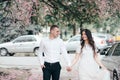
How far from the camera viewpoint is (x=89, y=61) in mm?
10336

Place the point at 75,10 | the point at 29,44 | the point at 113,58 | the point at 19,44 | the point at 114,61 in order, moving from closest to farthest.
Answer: the point at 114,61 < the point at 113,58 < the point at 75,10 < the point at 29,44 < the point at 19,44

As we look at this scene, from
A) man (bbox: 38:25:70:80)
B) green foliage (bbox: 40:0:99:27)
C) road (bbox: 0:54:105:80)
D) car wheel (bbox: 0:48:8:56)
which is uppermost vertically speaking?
green foliage (bbox: 40:0:99:27)

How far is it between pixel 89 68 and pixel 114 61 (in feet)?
8.10

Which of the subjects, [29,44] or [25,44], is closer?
[29,44]

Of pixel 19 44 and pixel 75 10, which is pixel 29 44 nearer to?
pixel 19 44

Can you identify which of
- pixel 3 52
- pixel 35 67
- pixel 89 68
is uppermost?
pixel 89 68

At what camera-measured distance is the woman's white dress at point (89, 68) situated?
10.2 meters

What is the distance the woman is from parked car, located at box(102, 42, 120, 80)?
5.78 ft

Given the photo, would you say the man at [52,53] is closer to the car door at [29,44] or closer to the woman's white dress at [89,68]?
the woman's white dress at [89,68]

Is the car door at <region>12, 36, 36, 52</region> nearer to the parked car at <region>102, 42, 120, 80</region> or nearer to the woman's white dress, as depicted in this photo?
the parked car at <region>102, 42, 120, 80</region>

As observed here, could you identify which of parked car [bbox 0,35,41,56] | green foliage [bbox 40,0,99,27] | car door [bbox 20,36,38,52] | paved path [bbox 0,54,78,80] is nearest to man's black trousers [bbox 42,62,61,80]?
green foliage [bbox 40,0,99,27]

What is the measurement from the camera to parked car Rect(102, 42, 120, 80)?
1212cm

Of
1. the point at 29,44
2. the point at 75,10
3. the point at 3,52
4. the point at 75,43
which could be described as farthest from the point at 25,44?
the point at 75,10

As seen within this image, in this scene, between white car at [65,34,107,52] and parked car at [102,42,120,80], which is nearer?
parked car at [102,42,120,80]
